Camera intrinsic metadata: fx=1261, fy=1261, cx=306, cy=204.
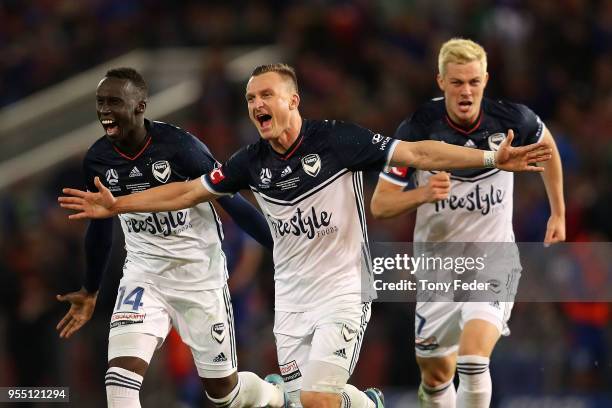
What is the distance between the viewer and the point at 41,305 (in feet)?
38.3

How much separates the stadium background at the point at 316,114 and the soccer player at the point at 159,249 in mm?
2681

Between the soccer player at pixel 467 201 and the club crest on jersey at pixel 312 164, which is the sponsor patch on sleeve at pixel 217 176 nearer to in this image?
the club crest on jersey at pixel 312 164

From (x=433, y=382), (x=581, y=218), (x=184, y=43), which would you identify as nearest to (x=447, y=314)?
(x=433, y=382)

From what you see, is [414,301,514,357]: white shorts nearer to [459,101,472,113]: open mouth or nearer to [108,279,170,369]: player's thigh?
[459,101,472,113]: open mouth

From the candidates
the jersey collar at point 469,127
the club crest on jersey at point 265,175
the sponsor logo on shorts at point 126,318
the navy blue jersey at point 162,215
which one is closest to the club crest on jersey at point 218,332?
the navy blue jersey at point 162,215

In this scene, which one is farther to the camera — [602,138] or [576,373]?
[602,138]

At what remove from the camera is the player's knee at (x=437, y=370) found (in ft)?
28.5

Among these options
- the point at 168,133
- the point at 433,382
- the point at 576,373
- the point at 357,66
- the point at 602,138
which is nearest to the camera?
the point at 168,133

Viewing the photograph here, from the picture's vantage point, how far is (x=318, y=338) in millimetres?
7363

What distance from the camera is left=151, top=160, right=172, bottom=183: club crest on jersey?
26.1 feet

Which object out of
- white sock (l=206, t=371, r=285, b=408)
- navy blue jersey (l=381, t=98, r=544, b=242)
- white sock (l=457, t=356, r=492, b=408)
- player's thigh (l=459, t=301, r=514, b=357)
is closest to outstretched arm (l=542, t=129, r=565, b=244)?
navy blue jersey (l=381, t=98, r=544, b=242)

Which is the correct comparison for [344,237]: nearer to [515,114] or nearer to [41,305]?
[515,114]

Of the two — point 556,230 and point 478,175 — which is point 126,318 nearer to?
point 478,175

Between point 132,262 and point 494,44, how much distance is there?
6812 millimetres
